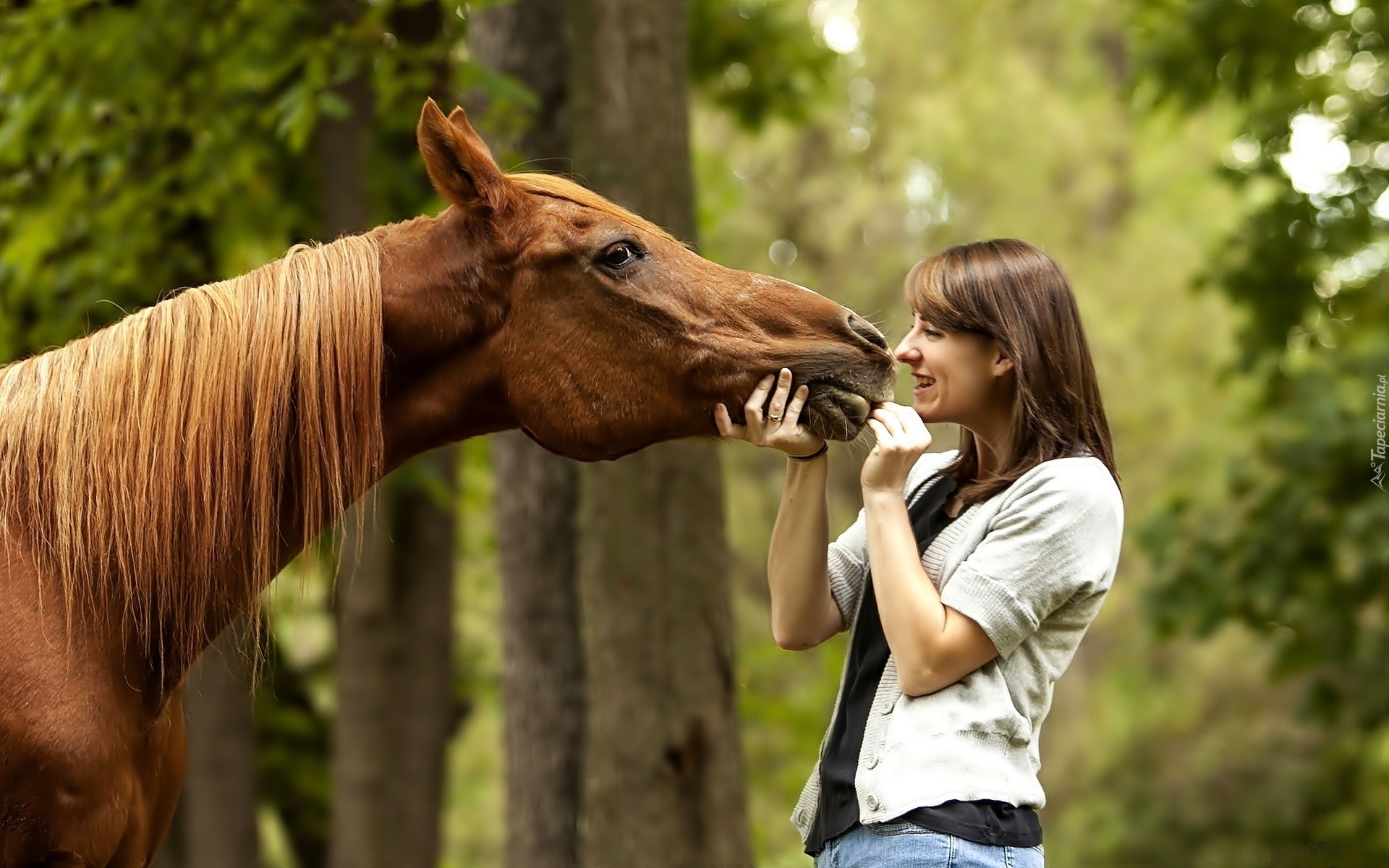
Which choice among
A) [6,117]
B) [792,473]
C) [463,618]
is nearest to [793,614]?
[792,473]

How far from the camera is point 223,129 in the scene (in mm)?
6117

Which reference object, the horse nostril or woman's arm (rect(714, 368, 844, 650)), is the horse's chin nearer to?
woman's arm (rect(714, 368, 844, 650))

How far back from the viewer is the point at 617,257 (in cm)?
300

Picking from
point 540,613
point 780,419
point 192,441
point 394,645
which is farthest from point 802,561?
point 394,645

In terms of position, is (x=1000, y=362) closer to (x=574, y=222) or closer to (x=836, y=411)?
(x=836, y=411)

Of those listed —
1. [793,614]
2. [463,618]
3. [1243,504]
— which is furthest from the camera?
[463,618]

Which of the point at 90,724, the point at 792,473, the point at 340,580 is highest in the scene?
the point at 792,473

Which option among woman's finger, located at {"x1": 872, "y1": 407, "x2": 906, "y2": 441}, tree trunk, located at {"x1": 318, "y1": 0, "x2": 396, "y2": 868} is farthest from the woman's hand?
tree trunk, located at {"x1": 318, "y1": 0, "x2": 396, "y2": 868}

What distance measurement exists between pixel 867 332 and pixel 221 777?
→ 6758 mm

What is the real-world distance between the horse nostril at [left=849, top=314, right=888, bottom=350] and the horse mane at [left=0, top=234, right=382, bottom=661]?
105cm

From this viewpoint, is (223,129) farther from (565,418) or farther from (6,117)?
(565,418)

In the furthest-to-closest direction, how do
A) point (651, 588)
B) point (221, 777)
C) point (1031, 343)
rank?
point (221, 777) < point (651, 588) < point (1031, 343)

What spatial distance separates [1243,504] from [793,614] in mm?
8954

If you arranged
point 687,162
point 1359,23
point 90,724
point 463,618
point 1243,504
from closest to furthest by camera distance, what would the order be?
1. point 90,724
2. point 687,162
3. point 1359,23
4. point 1243,504
5. point 463,618
